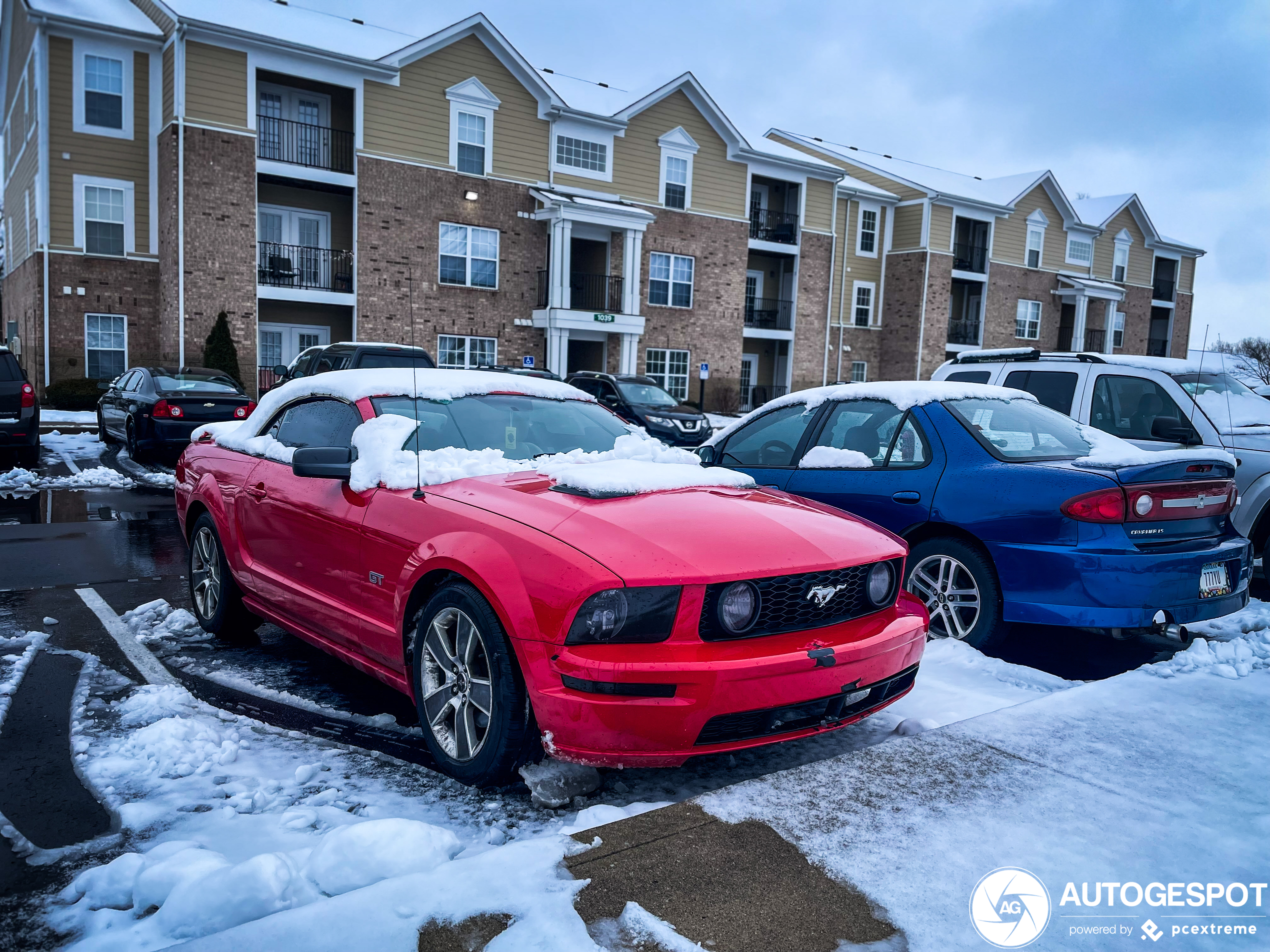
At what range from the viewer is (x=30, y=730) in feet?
13.0

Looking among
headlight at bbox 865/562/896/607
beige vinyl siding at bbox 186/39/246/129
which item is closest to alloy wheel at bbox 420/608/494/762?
headlight at bbox 865/562/896/607

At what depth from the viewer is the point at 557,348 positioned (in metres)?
26.8

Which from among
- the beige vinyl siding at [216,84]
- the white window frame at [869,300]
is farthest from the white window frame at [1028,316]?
the beige vinyl siding at [216,84]

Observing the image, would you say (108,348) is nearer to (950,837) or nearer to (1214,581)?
(1214,581)

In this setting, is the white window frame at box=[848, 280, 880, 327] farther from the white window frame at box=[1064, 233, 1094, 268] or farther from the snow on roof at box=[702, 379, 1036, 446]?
the snow on roof at box=[702, 379, 1036, 446]

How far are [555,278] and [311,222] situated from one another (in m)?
6.73

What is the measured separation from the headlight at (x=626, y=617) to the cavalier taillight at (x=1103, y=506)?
2.75 meters

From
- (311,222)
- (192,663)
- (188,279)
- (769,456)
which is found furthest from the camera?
(311,222)

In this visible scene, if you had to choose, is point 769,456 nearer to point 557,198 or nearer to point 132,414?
point 132,414

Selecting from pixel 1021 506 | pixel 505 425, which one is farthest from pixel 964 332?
pixel 505 425

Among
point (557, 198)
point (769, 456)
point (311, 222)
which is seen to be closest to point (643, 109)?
point (557, 198)

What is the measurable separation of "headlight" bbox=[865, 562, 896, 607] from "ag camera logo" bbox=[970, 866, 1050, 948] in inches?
47.7

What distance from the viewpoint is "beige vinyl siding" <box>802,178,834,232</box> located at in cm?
3325

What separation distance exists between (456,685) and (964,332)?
39527 mm
